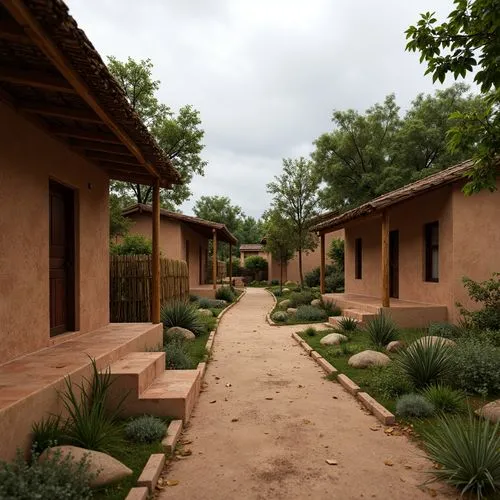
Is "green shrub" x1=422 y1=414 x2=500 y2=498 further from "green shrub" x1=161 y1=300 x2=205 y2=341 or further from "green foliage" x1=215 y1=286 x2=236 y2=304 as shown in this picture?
"green foliage" x1=215 y1=286 x2=236 y2=304

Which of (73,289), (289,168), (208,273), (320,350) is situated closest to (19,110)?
(73,289)

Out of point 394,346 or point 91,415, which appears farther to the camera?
point 394,346

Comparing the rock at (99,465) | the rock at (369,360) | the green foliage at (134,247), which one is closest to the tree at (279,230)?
the green foliage at (134,247)

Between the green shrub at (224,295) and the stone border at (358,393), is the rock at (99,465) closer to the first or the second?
the stone border at (358,393)

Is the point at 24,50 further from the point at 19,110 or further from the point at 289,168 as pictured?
the point at 289,168

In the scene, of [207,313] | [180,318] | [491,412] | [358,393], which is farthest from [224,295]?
[491,412]

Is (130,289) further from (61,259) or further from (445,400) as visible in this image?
(445,400)

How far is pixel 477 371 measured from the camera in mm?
5926

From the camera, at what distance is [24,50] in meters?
3.74

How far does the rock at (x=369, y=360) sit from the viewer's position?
742 centimetres

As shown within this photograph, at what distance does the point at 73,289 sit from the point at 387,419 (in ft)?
16.0

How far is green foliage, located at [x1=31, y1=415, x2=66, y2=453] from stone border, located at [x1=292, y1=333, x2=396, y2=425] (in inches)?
131

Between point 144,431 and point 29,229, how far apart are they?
2.76 metres

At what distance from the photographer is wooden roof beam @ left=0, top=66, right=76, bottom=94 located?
13.4 ft
